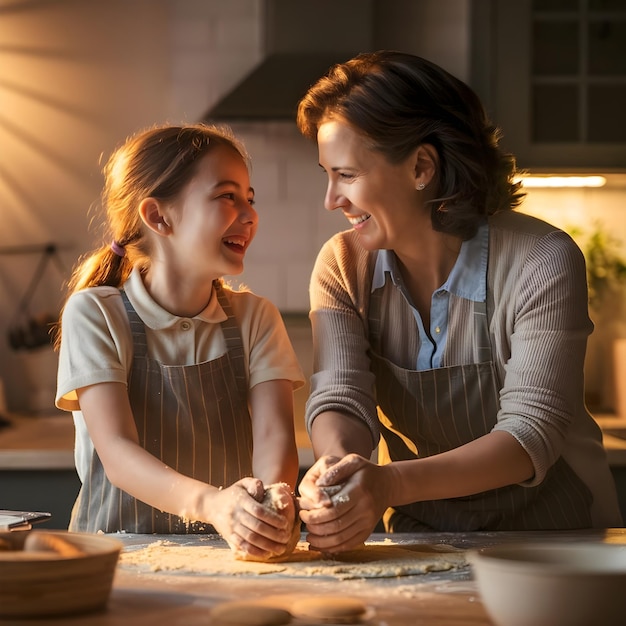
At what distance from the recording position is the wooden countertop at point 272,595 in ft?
2.79

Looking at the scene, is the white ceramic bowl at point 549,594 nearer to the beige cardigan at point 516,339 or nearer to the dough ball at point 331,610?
the dough ball at point 331,610

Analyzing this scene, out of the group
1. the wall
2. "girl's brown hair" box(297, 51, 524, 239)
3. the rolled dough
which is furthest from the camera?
the wall

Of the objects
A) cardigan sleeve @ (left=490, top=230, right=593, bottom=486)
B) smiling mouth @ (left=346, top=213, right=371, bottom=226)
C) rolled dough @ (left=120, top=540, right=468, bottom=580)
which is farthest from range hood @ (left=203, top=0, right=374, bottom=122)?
rolled dough @ (left=120, top=540, right=468, bottom=580)

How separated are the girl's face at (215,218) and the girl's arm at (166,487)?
10.2 inches

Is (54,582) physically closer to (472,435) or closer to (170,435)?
(170,435)

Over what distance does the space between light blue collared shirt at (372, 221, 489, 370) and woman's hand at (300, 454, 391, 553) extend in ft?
1.06

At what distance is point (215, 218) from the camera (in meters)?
1.57

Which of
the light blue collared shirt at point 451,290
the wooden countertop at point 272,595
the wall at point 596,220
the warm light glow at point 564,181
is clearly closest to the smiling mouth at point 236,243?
the light blue collared shirt at point 451,290

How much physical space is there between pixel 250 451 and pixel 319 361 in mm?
204

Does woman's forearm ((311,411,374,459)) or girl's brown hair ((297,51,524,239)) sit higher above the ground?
girl's brown hair ((297,51,524,239))

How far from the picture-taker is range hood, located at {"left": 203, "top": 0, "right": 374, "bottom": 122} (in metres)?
2.89

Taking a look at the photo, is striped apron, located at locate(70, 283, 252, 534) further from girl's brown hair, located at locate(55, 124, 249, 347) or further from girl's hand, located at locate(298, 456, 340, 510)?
girl's hand, located at locate(298, 456, 340, 510)

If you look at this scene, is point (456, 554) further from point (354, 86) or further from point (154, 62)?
point (154, 62)

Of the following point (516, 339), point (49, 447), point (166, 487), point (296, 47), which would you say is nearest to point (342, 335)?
point (516, 339)
